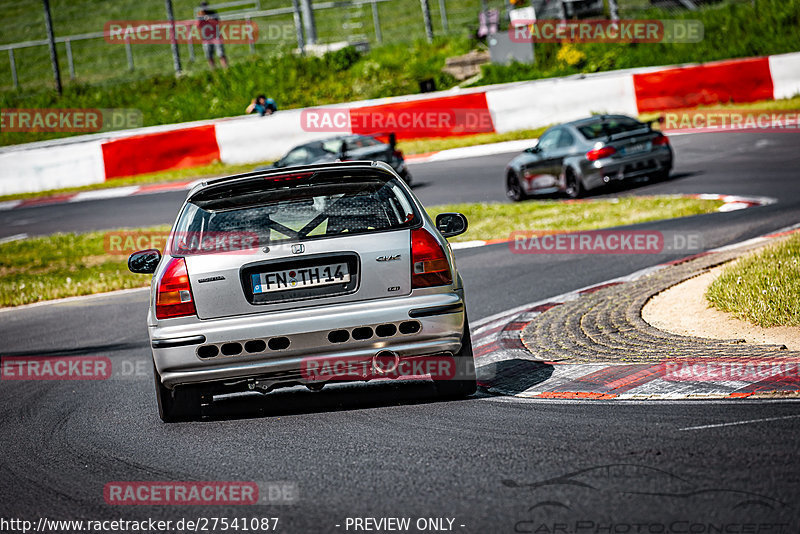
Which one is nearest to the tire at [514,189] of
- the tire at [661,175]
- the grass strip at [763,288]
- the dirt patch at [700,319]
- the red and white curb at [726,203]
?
the tire at [661,175]

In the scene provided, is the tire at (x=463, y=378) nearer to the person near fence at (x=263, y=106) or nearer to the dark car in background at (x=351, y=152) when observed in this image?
the dark car in background at (x=351, y=152)

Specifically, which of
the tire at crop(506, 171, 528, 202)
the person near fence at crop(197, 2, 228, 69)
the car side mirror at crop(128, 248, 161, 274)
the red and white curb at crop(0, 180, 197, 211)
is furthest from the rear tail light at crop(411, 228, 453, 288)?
the person near fence at crop(197, 2, 228, 69)

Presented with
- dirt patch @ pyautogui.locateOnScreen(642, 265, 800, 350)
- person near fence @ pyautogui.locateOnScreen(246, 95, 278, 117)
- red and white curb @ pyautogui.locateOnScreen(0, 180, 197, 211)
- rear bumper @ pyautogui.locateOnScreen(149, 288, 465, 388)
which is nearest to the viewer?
rear bumper @ pyautogui.locateOnScreen(149, 288, 465, 388)

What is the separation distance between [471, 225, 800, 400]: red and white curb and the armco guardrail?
58.0ft

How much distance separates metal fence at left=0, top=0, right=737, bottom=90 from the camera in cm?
3250

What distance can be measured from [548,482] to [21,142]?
30904 millimetres

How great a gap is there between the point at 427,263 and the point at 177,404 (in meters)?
1.76

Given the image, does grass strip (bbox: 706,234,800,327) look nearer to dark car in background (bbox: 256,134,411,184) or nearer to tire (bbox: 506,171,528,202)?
tire (bbox: 506,171,528,202)

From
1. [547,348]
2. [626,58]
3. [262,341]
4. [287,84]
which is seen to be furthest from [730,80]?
[262,341]

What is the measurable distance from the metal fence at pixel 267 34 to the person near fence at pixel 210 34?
28.5 inches

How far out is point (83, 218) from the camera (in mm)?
23453

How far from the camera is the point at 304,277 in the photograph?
20.4ft

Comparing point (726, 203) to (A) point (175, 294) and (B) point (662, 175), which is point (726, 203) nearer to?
(B) point (662, 175)

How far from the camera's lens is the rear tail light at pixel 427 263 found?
625 centimetres
